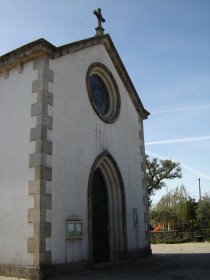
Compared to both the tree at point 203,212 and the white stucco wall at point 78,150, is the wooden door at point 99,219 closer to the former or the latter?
the white stucco wall at point 78,150

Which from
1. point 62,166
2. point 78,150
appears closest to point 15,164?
point 62,166

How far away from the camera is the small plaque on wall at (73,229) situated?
9.00 metres

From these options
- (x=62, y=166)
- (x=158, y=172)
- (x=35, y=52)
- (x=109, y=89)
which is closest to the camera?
(x=62, y=166)

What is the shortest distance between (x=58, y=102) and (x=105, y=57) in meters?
4.34

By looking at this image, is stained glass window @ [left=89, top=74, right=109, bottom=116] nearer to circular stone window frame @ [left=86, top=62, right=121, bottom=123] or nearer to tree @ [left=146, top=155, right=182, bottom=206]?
circular stone window frame @ [left=86, top=62, right=121, bottom=123]

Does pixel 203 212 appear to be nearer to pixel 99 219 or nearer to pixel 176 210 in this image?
pixel 176 210

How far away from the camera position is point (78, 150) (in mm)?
10172

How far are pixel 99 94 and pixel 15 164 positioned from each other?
16.3 ft

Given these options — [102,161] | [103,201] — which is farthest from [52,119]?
[103,201]

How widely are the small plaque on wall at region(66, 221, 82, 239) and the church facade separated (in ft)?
0.08

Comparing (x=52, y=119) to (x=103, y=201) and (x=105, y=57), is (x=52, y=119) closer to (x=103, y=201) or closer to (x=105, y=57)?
(x=103, y=201)

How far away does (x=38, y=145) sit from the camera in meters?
8.75

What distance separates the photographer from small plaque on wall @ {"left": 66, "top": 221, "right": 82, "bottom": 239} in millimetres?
9000

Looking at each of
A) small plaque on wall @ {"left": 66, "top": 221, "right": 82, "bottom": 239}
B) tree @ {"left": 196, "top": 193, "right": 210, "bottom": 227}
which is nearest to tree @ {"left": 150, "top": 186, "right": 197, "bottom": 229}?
tree @ {"left": 196, "top": 193, "right": 210, "bottom": 227}
